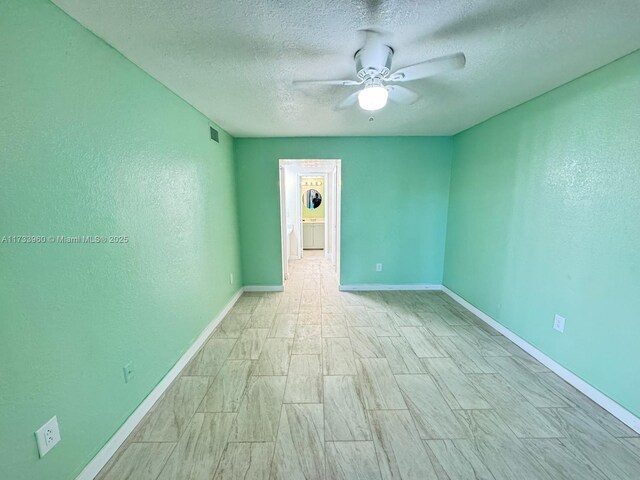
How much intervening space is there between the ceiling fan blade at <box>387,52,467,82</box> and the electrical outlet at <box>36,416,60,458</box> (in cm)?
231

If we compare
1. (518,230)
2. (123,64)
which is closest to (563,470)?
(518,230)

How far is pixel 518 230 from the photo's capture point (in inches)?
92.1

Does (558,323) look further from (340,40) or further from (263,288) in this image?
(263,288)

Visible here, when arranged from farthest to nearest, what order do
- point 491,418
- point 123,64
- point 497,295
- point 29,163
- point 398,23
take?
1. point 497,295
2. point 491,418
3. point 123,64
4. point 398,23
5. point 29,163

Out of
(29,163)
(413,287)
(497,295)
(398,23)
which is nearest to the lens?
(29,163)

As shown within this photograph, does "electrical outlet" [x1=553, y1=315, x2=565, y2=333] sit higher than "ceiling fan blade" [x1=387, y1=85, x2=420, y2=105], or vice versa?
"ceiling fan blade" [x1=387, y1=85, x2=420, y2=105]

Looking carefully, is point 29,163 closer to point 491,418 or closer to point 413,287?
point 491,418

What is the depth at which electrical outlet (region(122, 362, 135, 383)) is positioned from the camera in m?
A: 1.49

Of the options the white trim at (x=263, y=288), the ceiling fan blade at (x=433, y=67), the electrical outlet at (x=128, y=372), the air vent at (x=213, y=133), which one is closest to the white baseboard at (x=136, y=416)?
the electrical outlet at (x=128, y=372)

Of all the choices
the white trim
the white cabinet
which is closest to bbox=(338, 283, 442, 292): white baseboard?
the white trim

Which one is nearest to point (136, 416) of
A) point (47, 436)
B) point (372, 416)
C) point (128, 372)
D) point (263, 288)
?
point (128, 372)

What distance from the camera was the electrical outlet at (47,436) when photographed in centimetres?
102

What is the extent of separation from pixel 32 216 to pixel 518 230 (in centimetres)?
329

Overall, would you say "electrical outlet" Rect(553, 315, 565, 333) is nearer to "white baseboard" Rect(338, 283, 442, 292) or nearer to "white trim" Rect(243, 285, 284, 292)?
"white baseboard" Rect(338, 283, 442, 292)
